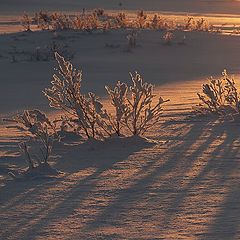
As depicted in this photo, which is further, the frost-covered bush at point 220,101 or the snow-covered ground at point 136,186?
the frost-covered bush at point 220,101

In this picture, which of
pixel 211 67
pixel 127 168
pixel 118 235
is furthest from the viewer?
pixel 211 67

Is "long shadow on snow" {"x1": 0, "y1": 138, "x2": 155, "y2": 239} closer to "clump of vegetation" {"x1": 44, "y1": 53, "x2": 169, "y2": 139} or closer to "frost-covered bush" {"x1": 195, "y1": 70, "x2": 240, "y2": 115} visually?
"clump of vegetation" {"x1": 44, "y1": 53, "x2": 169, "y2": 139}

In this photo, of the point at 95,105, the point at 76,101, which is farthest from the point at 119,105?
the point at 76,101

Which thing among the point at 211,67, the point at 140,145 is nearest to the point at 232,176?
the point at 140,145

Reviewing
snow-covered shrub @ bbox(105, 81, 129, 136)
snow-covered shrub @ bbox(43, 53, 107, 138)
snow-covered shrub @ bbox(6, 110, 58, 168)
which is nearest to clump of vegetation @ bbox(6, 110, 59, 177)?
snow-covered shrub @ bbox(6, 110, 58, 168)

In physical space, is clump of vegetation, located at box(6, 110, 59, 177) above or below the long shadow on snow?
above

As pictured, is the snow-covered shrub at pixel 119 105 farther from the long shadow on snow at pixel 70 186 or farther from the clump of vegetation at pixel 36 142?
the clump of vegetation at pixel 36 142

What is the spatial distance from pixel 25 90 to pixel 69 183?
8.57m

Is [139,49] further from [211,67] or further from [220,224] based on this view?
[220,224]

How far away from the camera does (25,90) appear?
50.5ft

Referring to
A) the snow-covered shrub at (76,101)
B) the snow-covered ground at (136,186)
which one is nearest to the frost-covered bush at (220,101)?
the snow-covered ground at (136,186)

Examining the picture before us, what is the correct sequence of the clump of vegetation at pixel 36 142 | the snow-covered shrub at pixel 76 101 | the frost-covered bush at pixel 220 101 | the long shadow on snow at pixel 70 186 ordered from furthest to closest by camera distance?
1. the frost-covered bush at pixel 220 101
2. the snow-covered shrub at pixel 76 101
3. the clump of vegetation at pixel 36 142
4. the long shadow on snow at pixel 70 186

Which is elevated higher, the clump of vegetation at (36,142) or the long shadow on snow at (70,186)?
the clump of vegetation at (36,142)

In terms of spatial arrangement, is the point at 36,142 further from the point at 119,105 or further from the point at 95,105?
the point at 119,105
